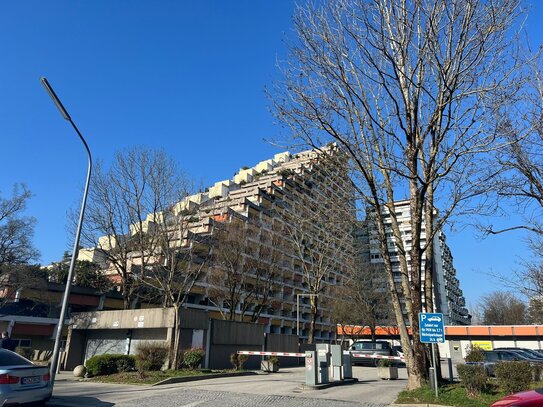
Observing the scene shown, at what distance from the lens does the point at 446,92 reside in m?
12.6

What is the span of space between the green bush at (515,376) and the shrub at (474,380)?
456 millimetres

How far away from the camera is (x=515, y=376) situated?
10.7m

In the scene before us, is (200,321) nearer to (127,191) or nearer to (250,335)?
(250,335)

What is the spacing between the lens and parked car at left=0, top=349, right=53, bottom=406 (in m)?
8.45

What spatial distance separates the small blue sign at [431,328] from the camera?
11125 millimetres

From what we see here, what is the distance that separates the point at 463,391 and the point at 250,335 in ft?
53.9

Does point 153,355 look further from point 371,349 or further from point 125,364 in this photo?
point 371,349

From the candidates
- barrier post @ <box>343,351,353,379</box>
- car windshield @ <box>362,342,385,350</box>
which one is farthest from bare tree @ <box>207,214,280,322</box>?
barrier post @ <box>343,351,353,379</box>

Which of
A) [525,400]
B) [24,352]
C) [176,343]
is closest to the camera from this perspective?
[525,400]

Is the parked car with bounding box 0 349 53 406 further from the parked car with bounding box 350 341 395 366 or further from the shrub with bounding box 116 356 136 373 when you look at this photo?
the parked car with bounding box 350 341 395 366

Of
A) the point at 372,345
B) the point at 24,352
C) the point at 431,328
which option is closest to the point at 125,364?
the point at 431,328

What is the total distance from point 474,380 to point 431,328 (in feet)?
5.33

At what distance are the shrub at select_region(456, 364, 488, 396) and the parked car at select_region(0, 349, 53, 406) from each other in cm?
1052

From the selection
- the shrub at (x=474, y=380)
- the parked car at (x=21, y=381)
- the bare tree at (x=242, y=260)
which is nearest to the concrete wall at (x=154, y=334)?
the bare tree at (x=242, y=260)
